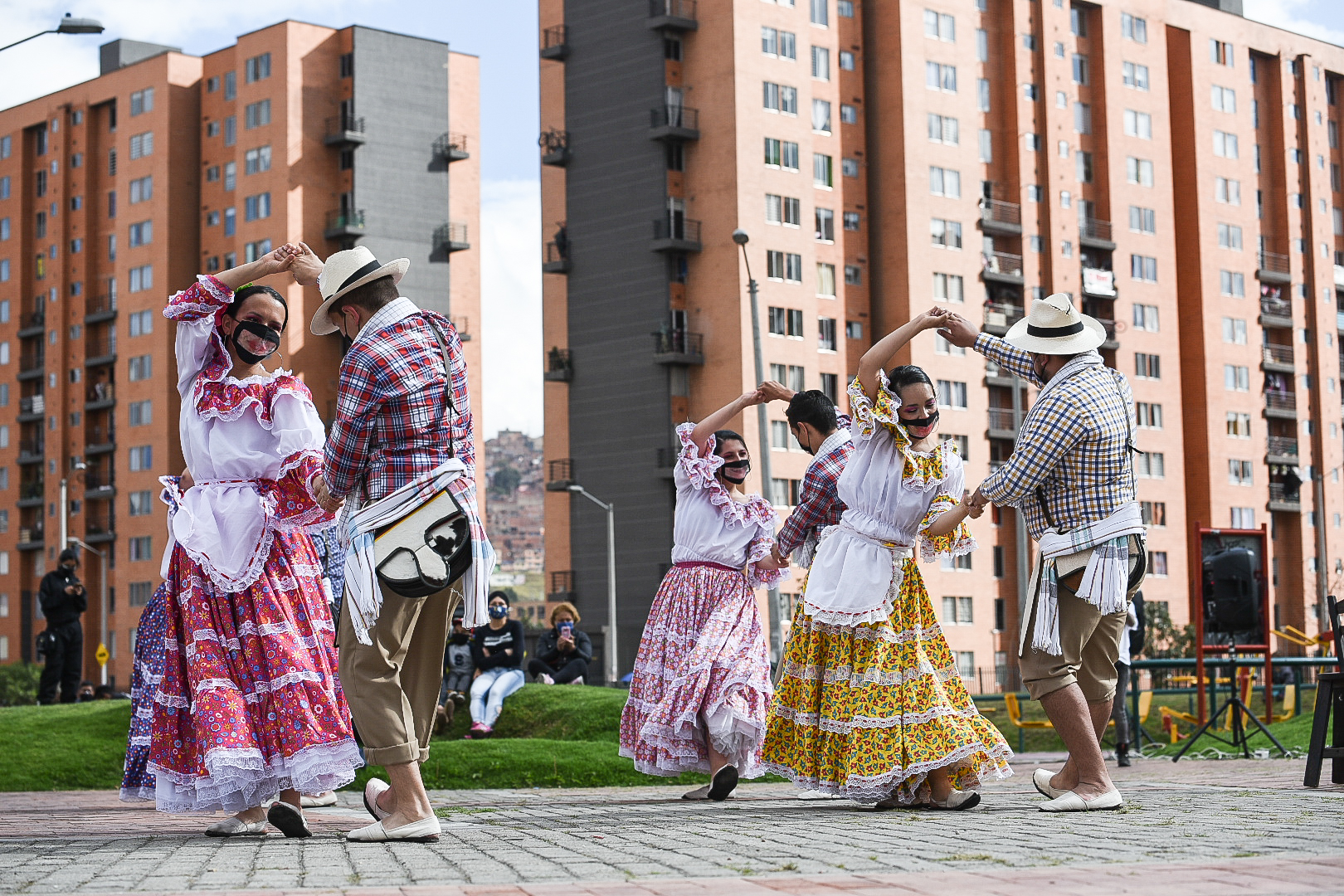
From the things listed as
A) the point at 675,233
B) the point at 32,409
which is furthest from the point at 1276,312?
the point at 32,409

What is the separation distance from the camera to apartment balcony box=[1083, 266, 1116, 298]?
78.6 m

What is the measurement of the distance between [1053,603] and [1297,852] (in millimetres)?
2782

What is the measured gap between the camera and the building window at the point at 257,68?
83812 mm

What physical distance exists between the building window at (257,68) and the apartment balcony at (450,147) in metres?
8.44

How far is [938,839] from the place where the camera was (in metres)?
7.29

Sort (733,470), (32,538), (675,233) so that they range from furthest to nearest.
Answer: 1. (32,538)
2. (675,233)
3. (733,470)

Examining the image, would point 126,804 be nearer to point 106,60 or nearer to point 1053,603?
point 1053,603

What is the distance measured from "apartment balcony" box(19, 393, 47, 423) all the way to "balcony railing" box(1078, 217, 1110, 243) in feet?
175

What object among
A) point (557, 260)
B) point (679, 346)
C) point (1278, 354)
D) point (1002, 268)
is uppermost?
point (557, 260)

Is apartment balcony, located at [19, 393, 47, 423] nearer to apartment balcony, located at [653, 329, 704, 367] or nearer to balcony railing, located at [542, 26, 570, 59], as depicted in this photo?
balcony railing, located at [542, 26, 570, 59]

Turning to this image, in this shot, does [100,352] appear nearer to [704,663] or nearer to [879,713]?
[704,663]

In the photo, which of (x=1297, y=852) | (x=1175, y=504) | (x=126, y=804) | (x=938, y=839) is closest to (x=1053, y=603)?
(x=938, y=839)

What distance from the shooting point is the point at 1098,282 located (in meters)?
78.9

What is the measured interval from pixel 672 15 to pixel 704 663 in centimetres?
6164
